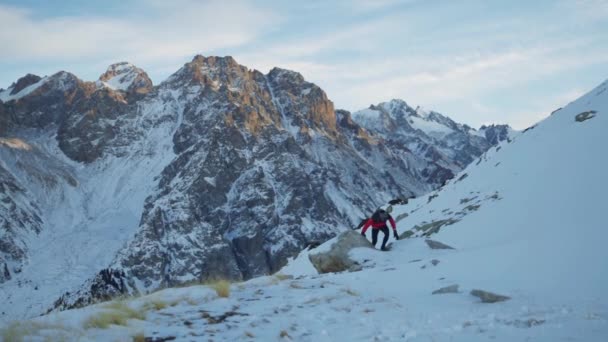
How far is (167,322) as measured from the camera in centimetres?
822

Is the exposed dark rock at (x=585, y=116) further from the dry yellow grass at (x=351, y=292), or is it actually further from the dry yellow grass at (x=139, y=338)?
the dry yellow grass at (x=139, y=338)

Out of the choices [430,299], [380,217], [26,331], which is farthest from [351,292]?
[380,217]

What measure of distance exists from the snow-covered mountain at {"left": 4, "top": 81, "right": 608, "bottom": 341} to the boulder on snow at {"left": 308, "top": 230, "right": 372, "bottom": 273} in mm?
313

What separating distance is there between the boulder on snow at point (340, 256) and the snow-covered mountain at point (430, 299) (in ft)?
1.03

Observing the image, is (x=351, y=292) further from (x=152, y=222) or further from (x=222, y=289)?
(x=152, y=222)

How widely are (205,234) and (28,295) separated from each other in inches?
2260

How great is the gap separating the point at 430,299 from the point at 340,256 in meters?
7.73

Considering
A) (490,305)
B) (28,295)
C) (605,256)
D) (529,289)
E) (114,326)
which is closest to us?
(114,326)

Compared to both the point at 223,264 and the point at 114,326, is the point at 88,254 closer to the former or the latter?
the point at 223,264

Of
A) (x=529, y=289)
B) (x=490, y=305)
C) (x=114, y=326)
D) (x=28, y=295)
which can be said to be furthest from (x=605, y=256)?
(x=28, y=295)

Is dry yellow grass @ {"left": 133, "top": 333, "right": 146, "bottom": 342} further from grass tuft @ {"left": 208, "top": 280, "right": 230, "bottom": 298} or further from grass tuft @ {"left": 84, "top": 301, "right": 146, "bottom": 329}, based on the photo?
grass tuft @ {"left": 208, "top": 280, "right": 230, "bottom": 298}

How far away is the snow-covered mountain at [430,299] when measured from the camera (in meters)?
7.50

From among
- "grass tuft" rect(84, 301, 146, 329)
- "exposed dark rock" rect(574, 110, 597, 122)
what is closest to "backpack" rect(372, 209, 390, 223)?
"grass tuft" rect(84, 301, 146, 329)

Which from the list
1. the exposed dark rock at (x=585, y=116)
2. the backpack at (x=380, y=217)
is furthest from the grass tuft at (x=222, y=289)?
the exposed dark rock at (x=585, y=116)
